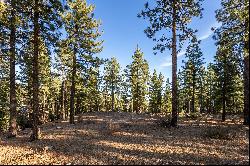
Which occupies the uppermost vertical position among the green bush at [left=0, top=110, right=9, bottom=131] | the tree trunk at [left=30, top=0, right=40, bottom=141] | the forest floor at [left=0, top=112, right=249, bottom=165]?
the tree trunk at [left=30, top=0, right=40, bottom=141]

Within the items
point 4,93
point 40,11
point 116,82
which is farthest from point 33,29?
point 116,82

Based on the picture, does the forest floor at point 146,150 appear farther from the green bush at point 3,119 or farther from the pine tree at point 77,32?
the green bush at point 3,119

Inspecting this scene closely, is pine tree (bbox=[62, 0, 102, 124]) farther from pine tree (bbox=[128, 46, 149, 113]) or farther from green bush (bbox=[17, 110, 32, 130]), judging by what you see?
pine tree (bbox=[128, 46, 149, 113])

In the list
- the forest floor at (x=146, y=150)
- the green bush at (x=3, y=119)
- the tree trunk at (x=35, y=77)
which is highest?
the tree trunk at (x=35, y=77)

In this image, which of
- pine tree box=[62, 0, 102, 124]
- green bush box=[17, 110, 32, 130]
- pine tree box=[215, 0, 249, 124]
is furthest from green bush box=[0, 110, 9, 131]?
pine tree box=[215, 0, 249, 124]

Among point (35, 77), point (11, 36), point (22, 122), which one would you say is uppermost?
point (11, 36)

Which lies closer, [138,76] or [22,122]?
[22,122]

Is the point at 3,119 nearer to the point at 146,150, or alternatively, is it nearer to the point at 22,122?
the point at 22,122

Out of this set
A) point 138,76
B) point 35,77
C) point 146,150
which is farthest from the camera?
point 138,76

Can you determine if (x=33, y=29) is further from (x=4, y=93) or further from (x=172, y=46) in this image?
(x=4, y=93)

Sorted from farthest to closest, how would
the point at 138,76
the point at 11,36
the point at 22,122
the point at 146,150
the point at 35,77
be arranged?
the point at 138,76 < the point at 22,122 < the point at 11,36 < the point at 35,77 < the point at 146,150

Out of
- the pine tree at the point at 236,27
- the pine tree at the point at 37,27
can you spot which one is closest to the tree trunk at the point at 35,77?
the pine tree at the point at 37,27

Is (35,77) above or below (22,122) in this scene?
above

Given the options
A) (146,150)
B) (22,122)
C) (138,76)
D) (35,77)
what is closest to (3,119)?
(22,122)
